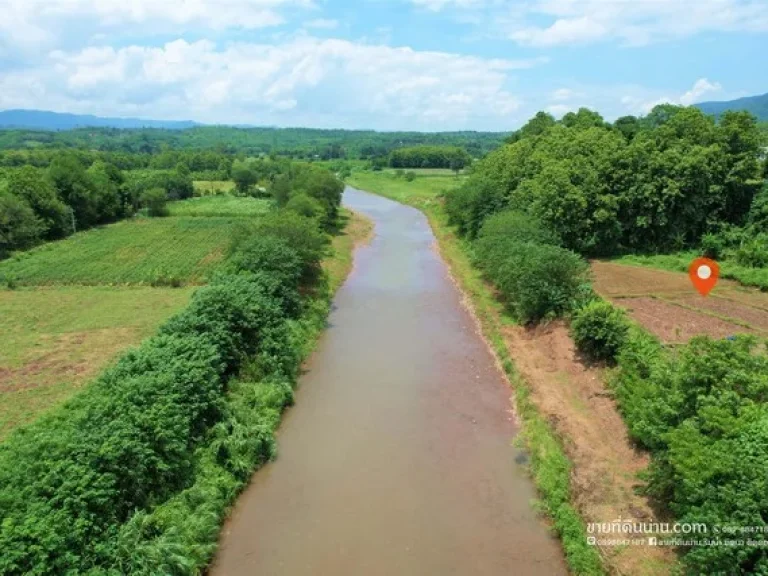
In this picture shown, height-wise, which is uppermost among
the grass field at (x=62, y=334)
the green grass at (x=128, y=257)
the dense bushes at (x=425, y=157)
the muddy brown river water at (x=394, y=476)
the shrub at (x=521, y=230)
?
the dense bushes at (x=425, y=157)

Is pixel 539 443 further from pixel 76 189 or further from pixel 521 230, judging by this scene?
pixel 76 189

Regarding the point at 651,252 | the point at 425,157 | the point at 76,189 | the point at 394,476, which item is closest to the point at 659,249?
the point at 651,252

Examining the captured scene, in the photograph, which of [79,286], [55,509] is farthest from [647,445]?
[79,286]

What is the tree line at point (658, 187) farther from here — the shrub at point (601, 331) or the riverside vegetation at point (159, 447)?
the riverside vegetation at point (159, 447)

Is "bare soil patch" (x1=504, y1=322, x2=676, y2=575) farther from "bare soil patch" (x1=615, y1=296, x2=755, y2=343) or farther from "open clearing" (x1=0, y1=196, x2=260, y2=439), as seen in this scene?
"open clearing" (x1=0, y1=196, x2=260, y2=439)

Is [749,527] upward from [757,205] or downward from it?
downward

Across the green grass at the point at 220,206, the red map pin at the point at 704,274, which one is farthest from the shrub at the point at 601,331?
the green grass at the point at 220,206

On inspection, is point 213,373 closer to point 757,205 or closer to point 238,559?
point 238,559
